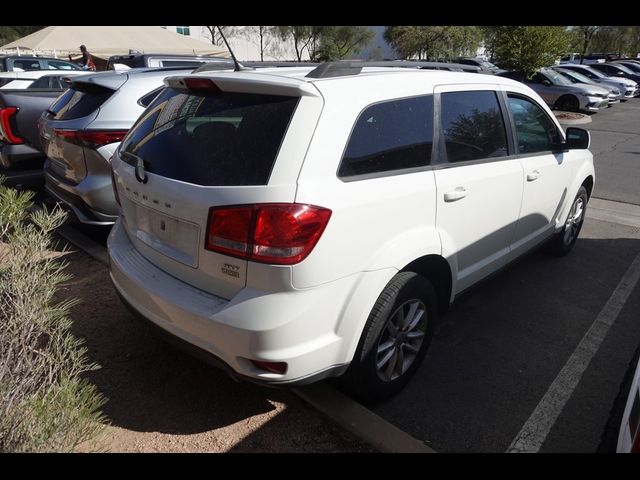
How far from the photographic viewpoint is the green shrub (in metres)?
1.79

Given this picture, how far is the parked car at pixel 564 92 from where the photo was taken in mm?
17000

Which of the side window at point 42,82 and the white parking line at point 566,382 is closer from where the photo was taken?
the white parking line at point 566,382

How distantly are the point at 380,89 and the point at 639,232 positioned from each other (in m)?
4.81

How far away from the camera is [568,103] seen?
17484mm

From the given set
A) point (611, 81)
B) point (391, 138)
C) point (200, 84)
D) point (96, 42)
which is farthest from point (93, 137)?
point (611, 81)

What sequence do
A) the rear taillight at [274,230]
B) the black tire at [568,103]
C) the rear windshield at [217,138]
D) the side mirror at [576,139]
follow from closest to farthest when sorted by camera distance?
the rear taillight at [274,230] → the rear windshield at [217,138] → the side mirror at [576,139] → the black tire at [568,103]

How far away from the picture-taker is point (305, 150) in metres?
2.19

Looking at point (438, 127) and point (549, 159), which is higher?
point (438, 127)

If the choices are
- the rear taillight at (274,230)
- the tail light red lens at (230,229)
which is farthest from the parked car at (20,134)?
the rear taillight at (274,230)

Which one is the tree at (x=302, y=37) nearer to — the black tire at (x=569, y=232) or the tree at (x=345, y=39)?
the tree at (x=345, y=39)

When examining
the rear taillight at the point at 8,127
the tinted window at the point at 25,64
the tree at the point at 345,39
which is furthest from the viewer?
the tree at the point at 345,39

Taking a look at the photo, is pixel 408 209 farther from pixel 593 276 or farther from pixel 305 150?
pixel 593 276

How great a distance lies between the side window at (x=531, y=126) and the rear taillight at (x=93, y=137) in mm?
3235

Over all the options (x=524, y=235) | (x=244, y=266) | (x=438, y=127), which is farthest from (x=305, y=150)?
(x=524, y=235)
